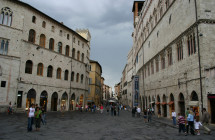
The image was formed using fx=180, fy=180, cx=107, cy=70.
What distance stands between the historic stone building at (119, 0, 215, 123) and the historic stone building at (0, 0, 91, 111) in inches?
666

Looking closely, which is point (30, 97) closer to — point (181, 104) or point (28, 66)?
point (28, 66)

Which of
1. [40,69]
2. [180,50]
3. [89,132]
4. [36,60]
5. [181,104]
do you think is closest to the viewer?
[89,132]

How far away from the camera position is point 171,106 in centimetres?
2256

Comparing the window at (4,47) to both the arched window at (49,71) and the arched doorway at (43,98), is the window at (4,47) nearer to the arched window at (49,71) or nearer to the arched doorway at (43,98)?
the arched window at (49,71)

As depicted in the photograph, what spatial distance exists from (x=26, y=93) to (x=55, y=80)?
6.65 m

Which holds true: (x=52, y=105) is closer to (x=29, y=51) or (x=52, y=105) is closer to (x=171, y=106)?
(x=29, y=51)

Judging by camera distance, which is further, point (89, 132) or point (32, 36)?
point (32, 36)

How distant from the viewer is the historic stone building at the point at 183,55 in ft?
51.4

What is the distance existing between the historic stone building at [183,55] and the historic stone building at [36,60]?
16.9 meters

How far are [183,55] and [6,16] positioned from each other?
77.8 feet

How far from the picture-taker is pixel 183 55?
63.2 ft

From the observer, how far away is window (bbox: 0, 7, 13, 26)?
969 inches

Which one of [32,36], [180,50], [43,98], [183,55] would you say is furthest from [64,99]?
[183,55]

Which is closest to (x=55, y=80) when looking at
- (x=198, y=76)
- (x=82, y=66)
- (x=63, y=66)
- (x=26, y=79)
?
(x=63, y=66)
